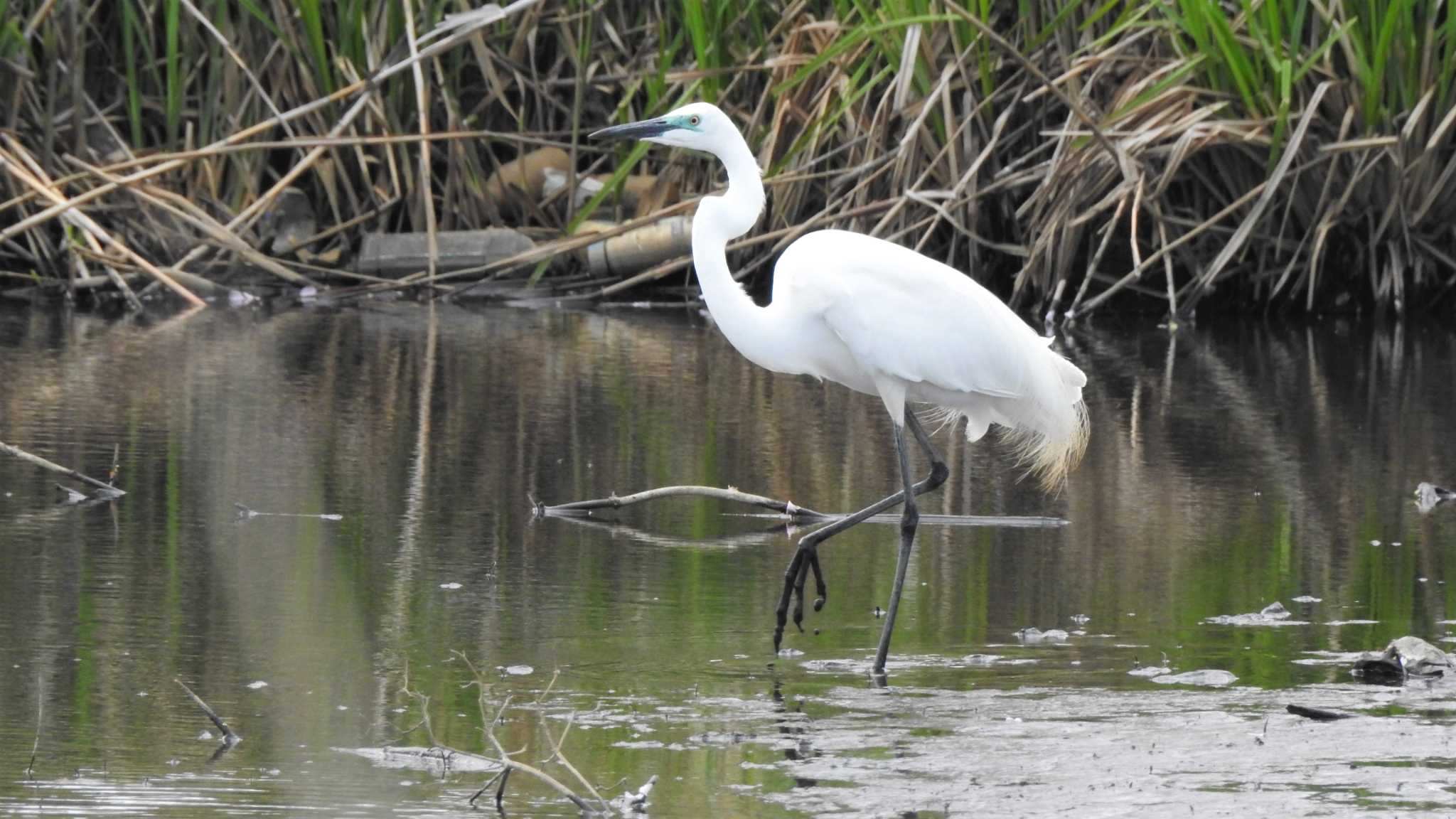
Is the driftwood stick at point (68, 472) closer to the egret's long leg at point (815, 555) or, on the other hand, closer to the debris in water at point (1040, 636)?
the egret's long leg at point (815, 555)

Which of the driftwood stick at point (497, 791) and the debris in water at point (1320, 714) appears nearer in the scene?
the driftwood stick at point (497, 791)

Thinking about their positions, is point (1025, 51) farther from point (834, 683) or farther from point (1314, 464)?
point (834, 683)

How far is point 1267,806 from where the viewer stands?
3412mm

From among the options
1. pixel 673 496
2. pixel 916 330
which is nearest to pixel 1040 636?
pixel 916 330

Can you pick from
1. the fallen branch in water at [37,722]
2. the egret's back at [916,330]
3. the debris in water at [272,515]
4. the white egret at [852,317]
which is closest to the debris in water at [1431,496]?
the egret's back at [916,330]

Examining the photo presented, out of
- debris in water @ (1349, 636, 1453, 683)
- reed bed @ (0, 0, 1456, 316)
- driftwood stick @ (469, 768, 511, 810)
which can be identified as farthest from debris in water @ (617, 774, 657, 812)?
reed bed @ (0, 0, 1456, 316)

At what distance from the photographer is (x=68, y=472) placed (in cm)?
606

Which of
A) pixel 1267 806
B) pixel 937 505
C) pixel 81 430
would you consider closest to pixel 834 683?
pixel 1267 806

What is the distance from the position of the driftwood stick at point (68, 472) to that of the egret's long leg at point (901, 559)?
242 cm

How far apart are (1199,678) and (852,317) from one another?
124 cm

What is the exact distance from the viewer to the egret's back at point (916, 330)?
509 cm

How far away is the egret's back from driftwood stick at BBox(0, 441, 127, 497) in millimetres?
2223

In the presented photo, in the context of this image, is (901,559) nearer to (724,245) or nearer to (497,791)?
(724,245)

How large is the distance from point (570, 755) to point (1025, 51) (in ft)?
28.3
